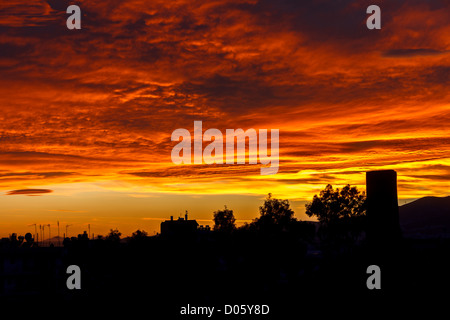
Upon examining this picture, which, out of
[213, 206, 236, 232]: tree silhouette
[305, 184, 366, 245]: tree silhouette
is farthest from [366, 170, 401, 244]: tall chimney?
[213, 206, 236, 232]: tree silhouette

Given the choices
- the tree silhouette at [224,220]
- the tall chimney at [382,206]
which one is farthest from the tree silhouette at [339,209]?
the tree silhouette at [224,220]

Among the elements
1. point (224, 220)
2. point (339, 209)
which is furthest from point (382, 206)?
point (224, 220)

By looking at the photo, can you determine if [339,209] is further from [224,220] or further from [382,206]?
[224,220]

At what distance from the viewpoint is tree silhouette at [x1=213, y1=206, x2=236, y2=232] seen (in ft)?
590

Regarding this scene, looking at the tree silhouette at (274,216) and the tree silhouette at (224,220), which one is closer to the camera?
the tree silhouette at (274,216)

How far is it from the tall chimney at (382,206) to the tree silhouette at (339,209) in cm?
223

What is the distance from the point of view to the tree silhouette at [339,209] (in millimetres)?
115750

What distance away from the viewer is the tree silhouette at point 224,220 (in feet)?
590

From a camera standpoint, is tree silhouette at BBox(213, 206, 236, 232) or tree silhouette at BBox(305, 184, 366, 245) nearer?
tree silhouette at BBox(305, 184, 366, 245)

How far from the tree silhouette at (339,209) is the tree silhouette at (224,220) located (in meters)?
65.9

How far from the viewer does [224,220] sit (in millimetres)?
181250

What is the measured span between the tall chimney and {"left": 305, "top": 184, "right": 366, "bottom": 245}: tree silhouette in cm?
223

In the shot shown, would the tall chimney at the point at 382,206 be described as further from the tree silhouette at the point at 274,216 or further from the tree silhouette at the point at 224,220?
the tree silhouette at the point at 224,220

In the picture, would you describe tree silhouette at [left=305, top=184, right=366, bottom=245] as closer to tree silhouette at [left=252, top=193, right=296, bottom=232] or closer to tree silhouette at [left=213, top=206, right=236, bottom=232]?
tree silhouette at [left=252, top=193, right=296, bottom=232]
